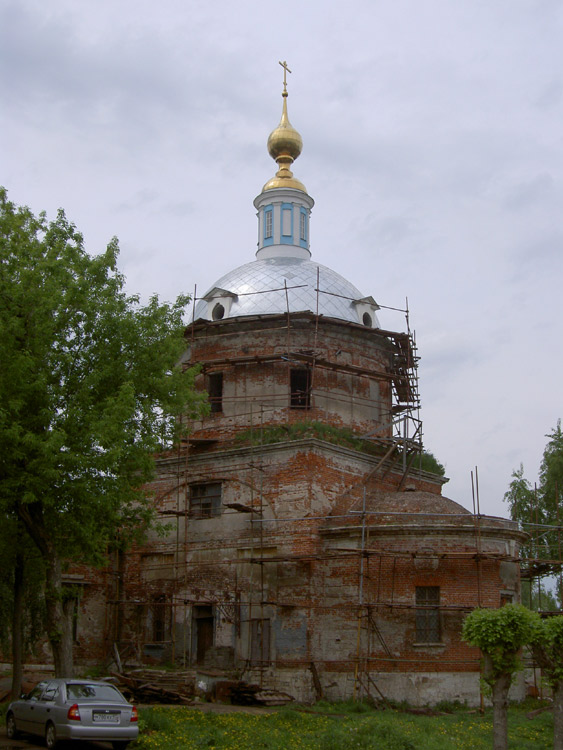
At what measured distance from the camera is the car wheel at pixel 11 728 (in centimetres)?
1444

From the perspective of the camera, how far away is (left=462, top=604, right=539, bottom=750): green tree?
537 inches

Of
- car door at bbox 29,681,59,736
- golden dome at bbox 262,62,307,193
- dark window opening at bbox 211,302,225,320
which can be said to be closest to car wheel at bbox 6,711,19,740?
car door at bbox 29,681,59,736

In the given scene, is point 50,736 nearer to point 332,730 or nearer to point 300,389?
point 332,730

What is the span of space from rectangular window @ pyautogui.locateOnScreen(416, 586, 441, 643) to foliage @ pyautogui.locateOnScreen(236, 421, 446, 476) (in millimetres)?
4472

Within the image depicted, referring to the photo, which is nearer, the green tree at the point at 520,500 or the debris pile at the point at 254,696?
the debris pile at the point at 254,696

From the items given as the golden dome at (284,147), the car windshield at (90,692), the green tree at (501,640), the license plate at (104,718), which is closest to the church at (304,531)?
the golden dome at (284,147)

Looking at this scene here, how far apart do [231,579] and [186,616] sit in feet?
5.67

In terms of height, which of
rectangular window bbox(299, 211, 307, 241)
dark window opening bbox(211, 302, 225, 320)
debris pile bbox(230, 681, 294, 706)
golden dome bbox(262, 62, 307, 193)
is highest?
golden dome bbox(262, 62, 307, 193)

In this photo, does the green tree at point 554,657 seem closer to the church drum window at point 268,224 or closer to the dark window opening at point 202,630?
the dark window opening at point 202,630

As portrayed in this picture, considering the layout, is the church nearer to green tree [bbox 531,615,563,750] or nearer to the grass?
the grass

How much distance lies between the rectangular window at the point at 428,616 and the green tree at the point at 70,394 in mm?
7482

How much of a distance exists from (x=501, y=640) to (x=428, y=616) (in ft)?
24.5

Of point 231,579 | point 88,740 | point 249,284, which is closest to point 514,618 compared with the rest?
point 88,740

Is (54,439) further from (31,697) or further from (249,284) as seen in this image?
(249,284)
